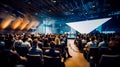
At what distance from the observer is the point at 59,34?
62.6ft

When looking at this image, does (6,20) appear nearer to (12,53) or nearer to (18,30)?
(18,30)

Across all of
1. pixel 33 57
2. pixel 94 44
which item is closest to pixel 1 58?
pixel 33 57

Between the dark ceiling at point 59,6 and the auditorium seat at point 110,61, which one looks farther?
the dark ceiling at point 59,6

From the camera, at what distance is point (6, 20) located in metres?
20.0

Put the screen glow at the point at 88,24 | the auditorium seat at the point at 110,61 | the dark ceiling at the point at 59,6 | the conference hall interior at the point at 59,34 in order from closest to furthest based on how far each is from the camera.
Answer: the auditorium seat at the point at 110,61, the conference hall interior at the point at 59,34, the dark ceiling at the point at 59,6, the screen glow at the point at 88,24

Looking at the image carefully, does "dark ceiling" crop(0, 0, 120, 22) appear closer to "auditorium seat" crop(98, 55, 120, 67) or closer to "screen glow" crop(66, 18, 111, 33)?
"screen glow" crop(66, 18, 111, 33)

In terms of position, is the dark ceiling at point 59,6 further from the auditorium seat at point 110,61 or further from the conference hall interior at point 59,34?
the auditorium seat at point 110,61

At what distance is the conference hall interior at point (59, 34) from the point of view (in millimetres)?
4639

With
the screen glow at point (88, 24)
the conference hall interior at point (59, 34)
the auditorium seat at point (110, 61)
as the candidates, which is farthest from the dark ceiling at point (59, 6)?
the auditorium seat at point (110, 61)

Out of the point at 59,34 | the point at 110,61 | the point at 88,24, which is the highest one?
the point at 88,24

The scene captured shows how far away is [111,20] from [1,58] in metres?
28.1

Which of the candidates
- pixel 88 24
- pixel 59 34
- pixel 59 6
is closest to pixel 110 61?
pixel 59 34

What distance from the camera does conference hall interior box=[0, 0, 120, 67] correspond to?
464cm

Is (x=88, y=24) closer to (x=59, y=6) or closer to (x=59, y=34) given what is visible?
(x=59, y=6)
